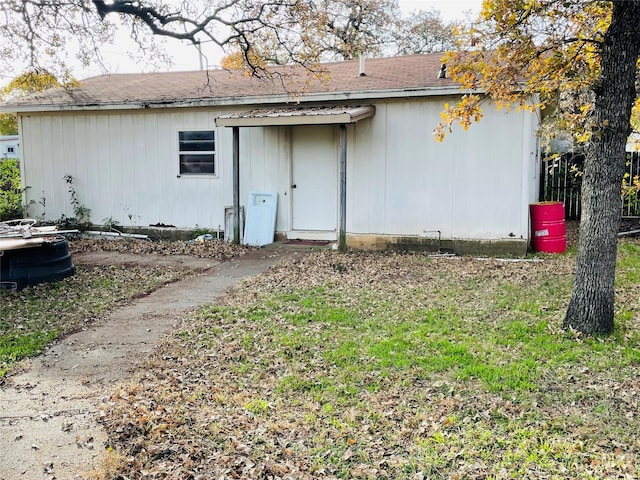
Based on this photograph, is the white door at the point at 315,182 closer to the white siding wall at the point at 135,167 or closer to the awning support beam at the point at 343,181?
the white siding wall at the point at 135,167

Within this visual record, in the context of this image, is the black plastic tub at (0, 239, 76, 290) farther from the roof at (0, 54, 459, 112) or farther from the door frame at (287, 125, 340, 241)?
the roof at (0, 54, 459, 112)

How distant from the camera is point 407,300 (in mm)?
6645

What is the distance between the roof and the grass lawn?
4.67 meters

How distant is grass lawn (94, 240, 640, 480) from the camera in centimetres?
324

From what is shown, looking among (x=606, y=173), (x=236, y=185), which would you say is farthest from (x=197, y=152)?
(x=606, y=173)

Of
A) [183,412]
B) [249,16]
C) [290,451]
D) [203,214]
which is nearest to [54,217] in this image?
[203,214]

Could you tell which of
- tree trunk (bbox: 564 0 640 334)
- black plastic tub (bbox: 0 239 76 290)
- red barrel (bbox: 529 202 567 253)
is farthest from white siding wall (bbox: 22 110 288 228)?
tree trunk (bbox: 564 0 640 334)

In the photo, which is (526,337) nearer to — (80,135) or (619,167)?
(619,167)

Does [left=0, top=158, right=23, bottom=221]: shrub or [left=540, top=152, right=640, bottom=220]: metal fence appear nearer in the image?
[left=0, top=158, right=23, bottom=221]: shrub

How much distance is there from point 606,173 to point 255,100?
23.9 feet

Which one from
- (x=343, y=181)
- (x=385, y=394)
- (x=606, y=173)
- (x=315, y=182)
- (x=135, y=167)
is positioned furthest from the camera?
(x=135, y=167)

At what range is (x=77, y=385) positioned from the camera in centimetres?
439

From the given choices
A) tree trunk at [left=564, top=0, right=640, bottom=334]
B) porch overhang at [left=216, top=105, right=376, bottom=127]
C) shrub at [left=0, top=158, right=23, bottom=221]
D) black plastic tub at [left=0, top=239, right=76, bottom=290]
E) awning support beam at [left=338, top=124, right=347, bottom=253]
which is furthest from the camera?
shrub at [left=0, top=158, right=23, bottom=221]

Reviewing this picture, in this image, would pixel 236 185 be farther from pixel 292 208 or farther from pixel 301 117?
pixel 301 117
